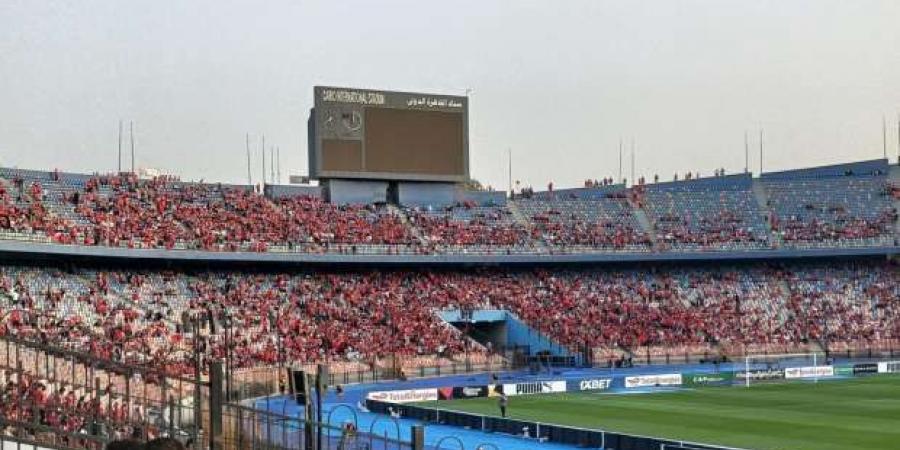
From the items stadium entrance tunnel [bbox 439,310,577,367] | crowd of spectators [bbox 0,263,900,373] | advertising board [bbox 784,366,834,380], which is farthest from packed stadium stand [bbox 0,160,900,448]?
advertising board [bbox 784,366,834,380]

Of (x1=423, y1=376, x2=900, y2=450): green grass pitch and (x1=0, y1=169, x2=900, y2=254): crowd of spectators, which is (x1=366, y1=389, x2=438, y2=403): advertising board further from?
(x1=0, y1=169, x2=900, y2=254): crowd of spectators

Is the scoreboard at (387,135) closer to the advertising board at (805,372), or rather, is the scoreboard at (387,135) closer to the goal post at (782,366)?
the goal post at (782,366)

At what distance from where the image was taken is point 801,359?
69625 mm

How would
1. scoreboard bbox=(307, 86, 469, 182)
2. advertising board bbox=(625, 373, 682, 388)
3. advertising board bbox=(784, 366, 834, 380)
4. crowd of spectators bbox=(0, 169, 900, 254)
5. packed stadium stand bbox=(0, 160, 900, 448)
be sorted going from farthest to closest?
scoreboard bbox=(307, 86, 469, 182) → advertising board bbox=(784, 366, 834, 380) → advertising board bbox=(625, 373, 682, 388) → crowd of spectators bbox=(0, 169, 900, 254) → packed stadium stand bbox=(0, 160, 900, 448)

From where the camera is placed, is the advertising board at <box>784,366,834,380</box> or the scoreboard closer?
the advertising board at <box>784,366,834,380</box>

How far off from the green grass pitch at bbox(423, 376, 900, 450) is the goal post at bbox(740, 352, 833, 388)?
2.39m

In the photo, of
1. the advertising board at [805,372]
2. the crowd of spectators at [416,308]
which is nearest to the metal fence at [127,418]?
the crowd of spectators at [416,308]

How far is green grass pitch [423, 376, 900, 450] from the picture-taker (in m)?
37.5

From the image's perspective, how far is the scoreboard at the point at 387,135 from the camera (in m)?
71.2

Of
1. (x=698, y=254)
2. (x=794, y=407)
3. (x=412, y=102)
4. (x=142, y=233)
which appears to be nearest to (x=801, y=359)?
(x=698, y=254)

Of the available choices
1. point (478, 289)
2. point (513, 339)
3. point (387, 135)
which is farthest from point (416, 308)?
Answer: point (387, 135)

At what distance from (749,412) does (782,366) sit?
19.7 meters

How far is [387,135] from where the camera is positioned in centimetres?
7269

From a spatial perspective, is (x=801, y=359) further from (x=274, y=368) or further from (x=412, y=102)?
(x=274, y=368)
